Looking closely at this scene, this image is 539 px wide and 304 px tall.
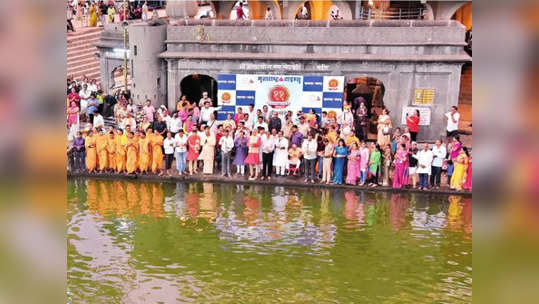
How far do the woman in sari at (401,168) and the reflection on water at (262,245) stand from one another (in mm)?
372

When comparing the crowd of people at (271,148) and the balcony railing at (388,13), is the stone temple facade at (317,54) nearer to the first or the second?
the crowd of people at (271,148)

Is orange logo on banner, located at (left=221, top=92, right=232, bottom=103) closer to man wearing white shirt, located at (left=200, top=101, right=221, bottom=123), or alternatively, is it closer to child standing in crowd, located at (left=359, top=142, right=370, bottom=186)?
man wearing white shirt, located at (left=200, top=101, right=221, bottom=123)

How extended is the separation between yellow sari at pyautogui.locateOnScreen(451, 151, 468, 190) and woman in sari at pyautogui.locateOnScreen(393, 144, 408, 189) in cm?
122

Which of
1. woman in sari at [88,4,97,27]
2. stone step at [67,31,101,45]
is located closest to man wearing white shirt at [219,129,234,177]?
stone step at [67,31,101,45]

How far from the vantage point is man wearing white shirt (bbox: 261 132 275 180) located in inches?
741

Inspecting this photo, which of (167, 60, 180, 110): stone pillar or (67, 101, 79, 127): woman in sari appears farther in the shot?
(167, 60, 180, 110): stone pillar

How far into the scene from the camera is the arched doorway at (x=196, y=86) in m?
23.3

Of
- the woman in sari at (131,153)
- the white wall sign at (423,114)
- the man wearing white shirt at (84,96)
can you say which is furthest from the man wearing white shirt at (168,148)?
the white wall sign at (423,114)

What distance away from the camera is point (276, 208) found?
16.7m

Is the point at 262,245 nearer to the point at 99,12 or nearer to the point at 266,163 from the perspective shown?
the point at 266,163

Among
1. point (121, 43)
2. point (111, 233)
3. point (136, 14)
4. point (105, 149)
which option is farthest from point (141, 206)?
point (136, 14)
